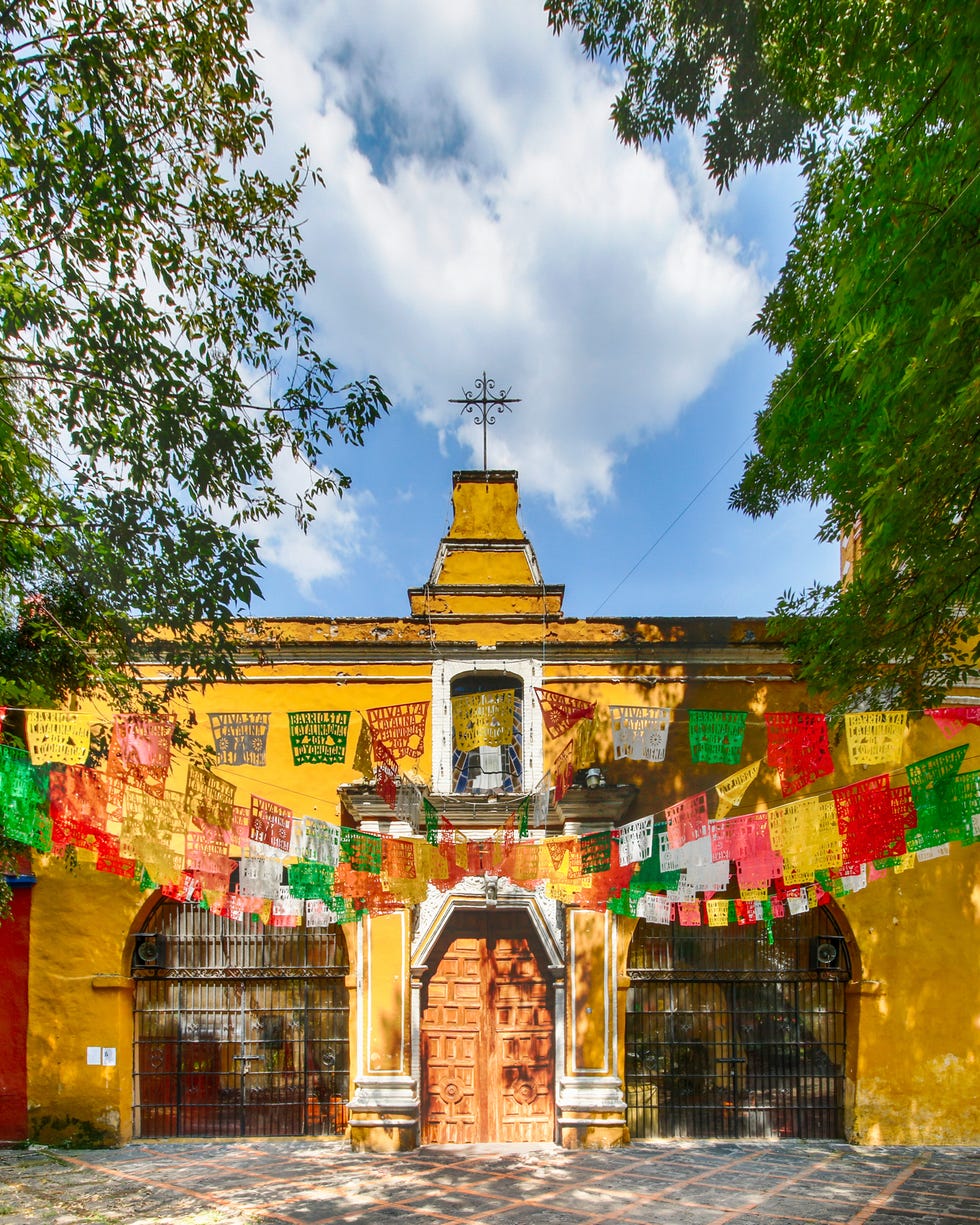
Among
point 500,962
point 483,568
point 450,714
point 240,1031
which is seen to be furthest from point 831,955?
point 240,1031

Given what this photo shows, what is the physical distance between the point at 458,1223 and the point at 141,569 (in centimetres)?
591

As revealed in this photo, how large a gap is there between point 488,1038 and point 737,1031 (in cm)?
281

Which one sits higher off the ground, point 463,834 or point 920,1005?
point 463,834

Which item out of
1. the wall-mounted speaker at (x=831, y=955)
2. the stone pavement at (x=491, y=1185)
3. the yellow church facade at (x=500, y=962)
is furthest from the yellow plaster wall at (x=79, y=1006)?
the wall-mounted speaker at (x=831, y=955)

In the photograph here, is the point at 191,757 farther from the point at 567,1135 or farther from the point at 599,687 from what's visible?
the point at 567,1135

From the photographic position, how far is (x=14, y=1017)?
10867 millimetres

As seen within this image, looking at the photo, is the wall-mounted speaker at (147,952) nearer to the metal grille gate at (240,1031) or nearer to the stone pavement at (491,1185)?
the metal grille gate at (240,1031)

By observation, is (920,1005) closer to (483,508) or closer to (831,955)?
(831,955)

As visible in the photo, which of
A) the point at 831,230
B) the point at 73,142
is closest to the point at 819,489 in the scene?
the point at 831,230

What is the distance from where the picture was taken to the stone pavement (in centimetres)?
820

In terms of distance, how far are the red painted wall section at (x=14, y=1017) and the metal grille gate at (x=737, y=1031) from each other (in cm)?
664

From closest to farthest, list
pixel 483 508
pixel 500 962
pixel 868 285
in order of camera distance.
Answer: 1. pixel 868 285
2. pixel 500 962
3. pixel 483 508

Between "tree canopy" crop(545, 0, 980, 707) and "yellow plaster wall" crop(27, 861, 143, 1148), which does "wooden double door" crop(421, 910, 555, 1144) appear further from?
"tree canopy" crop(545, 0, 980, 707)

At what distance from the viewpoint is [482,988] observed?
11281 mm
